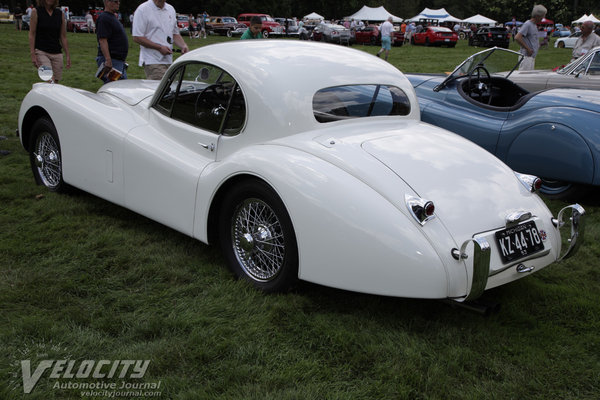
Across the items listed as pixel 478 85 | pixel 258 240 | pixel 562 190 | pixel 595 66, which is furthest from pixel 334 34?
pixel 258 240

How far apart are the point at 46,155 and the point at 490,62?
4.96 metres

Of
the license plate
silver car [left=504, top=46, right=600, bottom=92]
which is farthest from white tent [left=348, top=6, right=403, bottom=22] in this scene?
the license plate

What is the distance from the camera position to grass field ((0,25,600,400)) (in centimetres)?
270

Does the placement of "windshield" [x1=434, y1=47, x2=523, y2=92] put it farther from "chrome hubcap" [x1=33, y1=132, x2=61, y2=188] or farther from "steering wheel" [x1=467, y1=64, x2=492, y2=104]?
"chrome hubcap" [x1=33, y1=132, x2=61, y2=188]

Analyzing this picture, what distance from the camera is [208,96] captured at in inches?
162

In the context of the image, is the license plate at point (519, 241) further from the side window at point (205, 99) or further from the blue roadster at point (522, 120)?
the blue roadster at point (522, 120)

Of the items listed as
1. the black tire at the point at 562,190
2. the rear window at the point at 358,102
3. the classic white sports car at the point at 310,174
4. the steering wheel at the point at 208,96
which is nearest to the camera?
the classic white sports car at the point at 310,174

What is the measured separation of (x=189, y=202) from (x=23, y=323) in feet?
4.14

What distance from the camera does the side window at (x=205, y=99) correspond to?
3.91m

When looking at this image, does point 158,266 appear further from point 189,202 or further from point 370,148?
point 370,148
